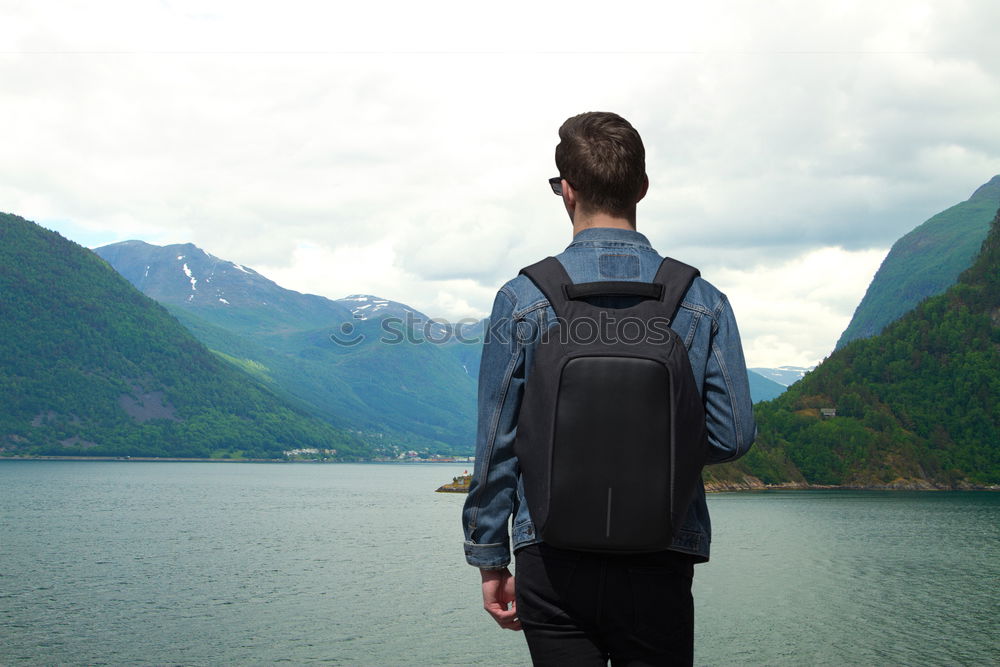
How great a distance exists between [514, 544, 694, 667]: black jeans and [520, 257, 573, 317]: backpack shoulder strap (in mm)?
885

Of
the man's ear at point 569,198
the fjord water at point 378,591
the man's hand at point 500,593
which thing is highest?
the man's ear at point 569,198

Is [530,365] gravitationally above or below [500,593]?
above

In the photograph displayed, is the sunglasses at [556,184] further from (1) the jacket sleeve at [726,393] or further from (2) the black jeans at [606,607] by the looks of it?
(2) the black jeans at [606,607]

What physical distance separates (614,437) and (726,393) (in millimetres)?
588

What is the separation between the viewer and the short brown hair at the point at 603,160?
331 centimetres

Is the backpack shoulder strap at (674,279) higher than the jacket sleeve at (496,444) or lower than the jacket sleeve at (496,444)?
higher

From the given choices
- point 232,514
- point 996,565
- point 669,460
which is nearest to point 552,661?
point 669,460

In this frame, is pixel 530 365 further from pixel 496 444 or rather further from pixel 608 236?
pixel 608 236

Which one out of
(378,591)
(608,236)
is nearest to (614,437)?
(608,236)

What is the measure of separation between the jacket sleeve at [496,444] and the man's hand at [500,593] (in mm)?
54

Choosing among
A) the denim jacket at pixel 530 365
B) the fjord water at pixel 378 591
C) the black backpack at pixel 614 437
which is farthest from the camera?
the fjord water at pixel 378 591

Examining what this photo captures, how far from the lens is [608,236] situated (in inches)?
134

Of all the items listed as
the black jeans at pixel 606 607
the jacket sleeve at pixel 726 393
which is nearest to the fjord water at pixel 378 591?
the black jeans at pixel 606 607

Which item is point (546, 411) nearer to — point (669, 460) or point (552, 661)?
point (669, 460)
